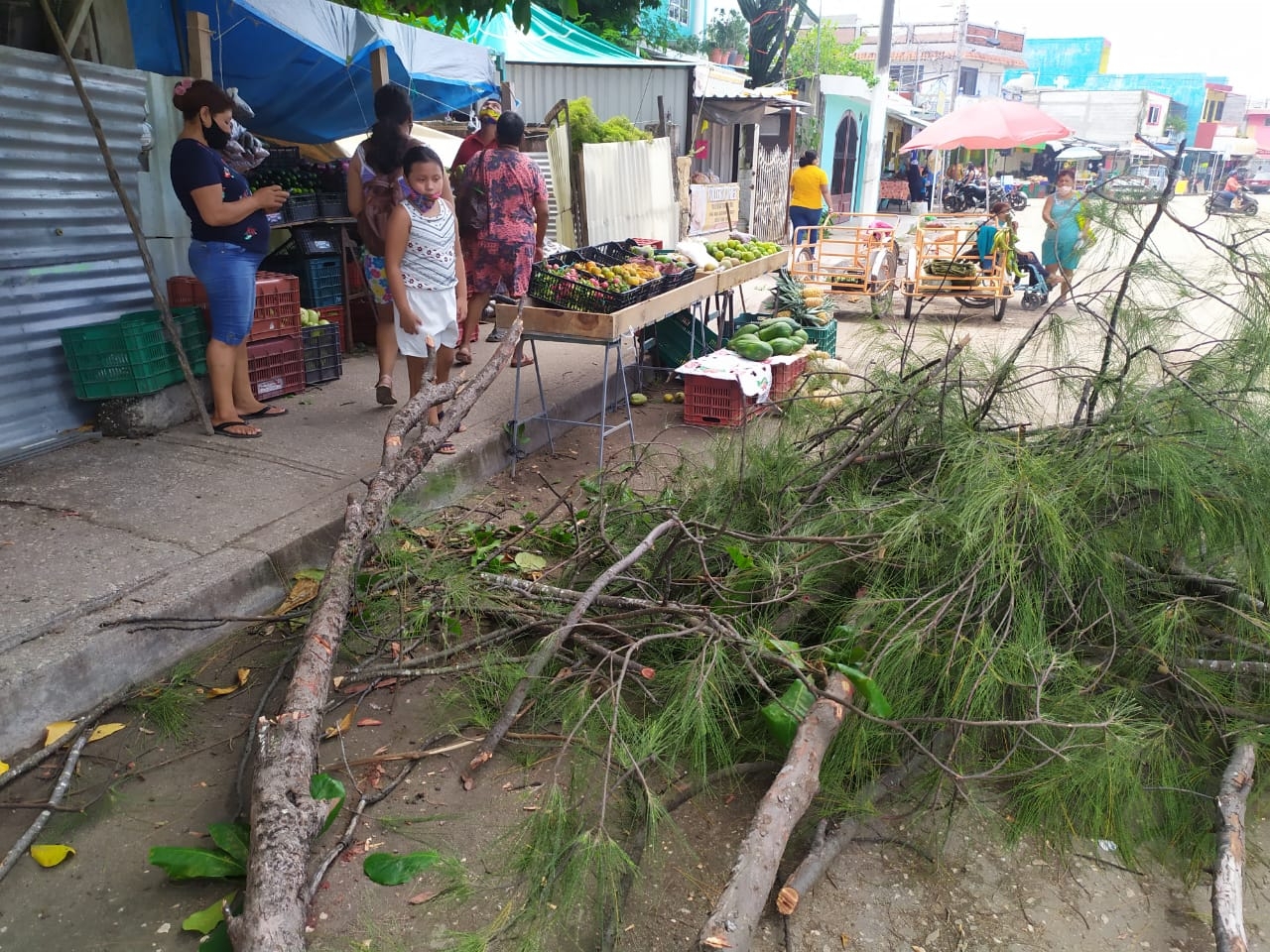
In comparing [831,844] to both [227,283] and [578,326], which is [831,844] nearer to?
[578,326]

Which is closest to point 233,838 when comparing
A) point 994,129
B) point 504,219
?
point 504,219

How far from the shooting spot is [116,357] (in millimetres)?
4719

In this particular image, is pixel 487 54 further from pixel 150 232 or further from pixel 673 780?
pixel 673 780

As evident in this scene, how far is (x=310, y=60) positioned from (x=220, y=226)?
2.25 meters

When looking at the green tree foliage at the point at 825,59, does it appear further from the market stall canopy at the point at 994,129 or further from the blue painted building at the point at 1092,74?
the blue painted building at the point at 1092,74

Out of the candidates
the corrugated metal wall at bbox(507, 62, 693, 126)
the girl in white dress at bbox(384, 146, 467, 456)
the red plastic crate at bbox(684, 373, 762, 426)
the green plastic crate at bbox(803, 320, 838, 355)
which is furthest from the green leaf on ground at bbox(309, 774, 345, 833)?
the corrugated metal wall at bbox(507, 62, 693, 126)

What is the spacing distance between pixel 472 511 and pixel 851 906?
2.81 meters

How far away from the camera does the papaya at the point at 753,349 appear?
6.40 meters

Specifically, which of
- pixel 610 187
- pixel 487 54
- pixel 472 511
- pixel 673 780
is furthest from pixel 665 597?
pixel 610 187

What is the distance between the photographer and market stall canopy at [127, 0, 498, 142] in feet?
17.3

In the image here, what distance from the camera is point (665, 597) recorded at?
3.08 metres

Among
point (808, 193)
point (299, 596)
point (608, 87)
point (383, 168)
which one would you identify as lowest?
point (299, 596)

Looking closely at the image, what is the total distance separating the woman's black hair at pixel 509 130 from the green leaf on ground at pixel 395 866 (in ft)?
15.7

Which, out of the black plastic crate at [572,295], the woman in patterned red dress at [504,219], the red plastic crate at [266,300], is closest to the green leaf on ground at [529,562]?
the black plastic crate at [572,295]
